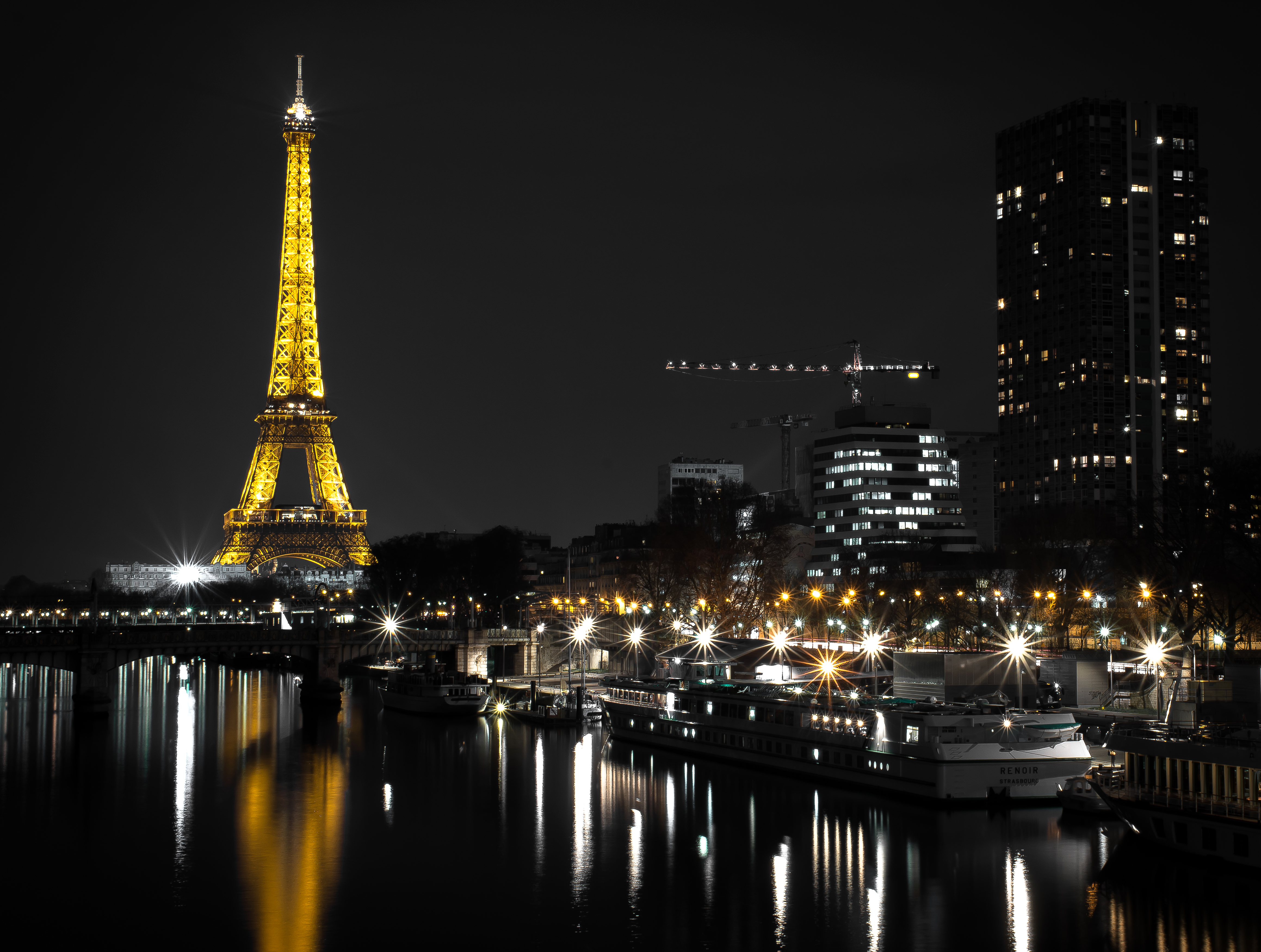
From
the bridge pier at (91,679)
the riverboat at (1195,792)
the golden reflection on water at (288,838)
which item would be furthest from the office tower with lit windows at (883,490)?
the riverboat at (1195,792)

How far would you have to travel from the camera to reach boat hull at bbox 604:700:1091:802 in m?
42.2

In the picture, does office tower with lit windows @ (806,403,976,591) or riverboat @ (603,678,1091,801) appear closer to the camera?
riverboat @ (603,678,1091,801)

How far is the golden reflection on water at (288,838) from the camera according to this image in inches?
1239

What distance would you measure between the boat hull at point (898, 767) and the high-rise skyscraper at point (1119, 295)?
99203 millimetres

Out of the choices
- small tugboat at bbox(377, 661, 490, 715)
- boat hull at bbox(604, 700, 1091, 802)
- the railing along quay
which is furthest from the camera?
small tugboat at bbox(377, 661, 490, 715)

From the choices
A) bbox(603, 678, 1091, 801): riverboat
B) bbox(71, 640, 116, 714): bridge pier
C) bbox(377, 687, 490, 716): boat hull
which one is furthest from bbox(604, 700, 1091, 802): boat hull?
bbox(71, 640, 116, 714): bridge pier

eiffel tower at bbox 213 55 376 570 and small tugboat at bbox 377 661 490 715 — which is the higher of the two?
eiffel tower at bbox 213 55 376 570

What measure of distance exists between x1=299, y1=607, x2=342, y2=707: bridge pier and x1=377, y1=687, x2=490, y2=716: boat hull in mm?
4406

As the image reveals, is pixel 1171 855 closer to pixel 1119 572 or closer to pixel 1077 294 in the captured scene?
pixel 1119 572

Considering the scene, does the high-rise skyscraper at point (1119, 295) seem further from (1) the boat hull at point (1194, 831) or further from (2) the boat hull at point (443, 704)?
(1) the boat hull at point (1194, 831)

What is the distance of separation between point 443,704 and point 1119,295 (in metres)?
102

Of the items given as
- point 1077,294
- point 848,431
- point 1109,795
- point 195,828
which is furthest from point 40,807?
point 1077,294

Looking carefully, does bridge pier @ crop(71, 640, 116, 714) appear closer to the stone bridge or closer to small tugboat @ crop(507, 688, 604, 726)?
the stone bridge

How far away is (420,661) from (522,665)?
1485 centimetres
